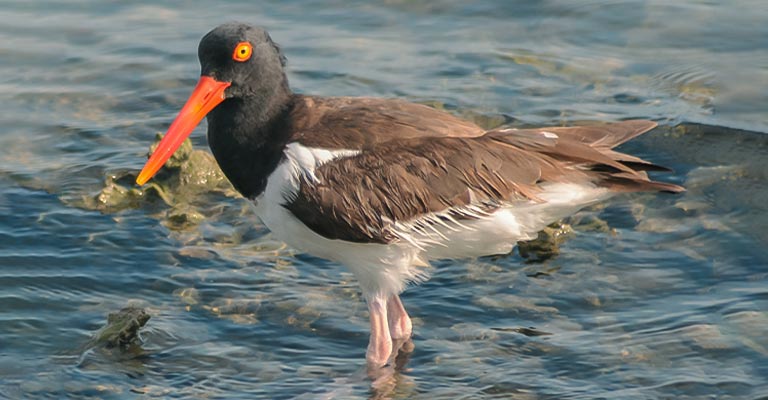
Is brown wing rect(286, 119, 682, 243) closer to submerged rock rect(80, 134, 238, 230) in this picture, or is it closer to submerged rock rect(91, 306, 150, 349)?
submerged rock rect(91, 306, 150, 349)

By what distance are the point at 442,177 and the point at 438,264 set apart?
1326mm

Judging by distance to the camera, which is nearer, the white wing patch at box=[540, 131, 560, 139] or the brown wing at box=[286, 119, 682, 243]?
the brown wing at box=[286, 119, 682, 243]

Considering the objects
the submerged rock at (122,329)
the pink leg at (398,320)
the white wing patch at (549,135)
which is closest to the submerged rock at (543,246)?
the pink leg at (398,320)

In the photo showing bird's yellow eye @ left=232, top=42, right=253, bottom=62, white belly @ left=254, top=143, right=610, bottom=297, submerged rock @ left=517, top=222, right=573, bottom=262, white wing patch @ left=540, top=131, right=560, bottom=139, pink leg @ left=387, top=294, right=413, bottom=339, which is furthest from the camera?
submerged rock @ left=517, top=222, right=573, bottom=262

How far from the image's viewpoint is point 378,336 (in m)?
6.16

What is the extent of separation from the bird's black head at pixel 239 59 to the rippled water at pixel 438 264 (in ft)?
4.38

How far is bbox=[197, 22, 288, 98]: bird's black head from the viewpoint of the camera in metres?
5.95

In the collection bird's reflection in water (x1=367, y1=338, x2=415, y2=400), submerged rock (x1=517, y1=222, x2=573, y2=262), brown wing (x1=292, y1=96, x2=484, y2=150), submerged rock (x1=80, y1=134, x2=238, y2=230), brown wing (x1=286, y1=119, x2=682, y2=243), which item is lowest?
bird's reflection in water (x1=367, y1=338, x2=415, y2=400)

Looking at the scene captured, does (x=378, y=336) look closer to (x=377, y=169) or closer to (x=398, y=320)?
(x=398, y=320)

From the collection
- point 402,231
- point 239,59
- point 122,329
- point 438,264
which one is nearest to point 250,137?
point 239,59

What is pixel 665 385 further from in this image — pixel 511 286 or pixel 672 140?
pixel 672 140

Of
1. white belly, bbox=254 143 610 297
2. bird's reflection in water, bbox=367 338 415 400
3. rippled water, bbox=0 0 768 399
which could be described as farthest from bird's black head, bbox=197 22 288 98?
bird's reflection in water, bbox=367 338 415 400

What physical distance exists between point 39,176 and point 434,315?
327cm

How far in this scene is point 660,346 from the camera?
6.07 metres
